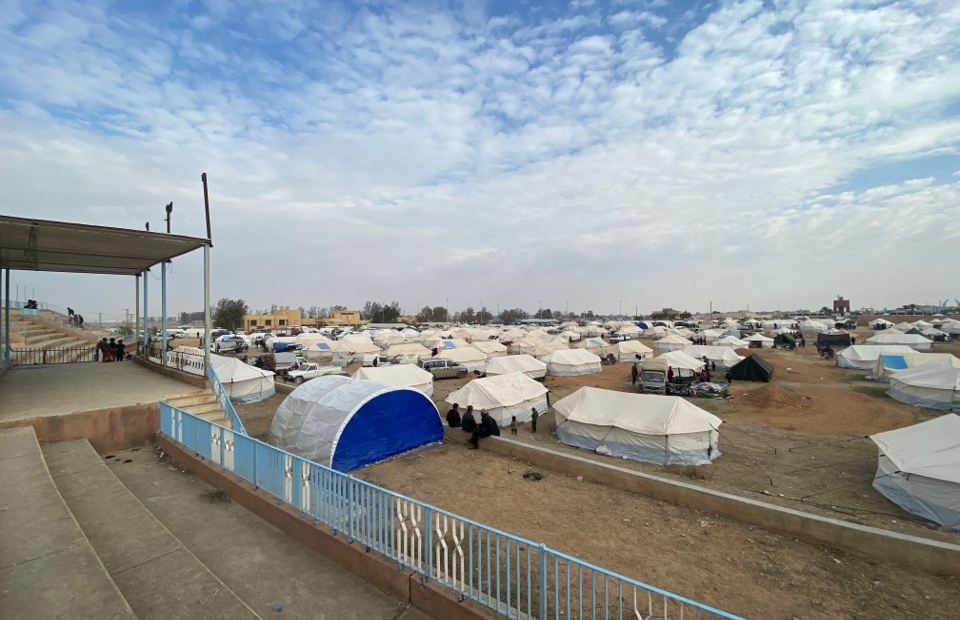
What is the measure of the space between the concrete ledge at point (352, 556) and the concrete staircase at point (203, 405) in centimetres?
433

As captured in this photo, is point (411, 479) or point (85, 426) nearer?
point (85, 426)

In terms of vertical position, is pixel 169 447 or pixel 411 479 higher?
pixel 169 447

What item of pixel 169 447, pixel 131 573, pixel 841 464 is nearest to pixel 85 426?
pixel 169 447

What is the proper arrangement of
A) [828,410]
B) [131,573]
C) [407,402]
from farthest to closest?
[828,410]
[407,402]
[131,573]

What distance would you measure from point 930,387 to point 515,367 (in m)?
22.2

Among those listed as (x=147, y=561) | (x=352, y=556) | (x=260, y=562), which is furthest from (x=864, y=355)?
(x=147, y=561)

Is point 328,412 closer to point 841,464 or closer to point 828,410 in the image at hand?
point 841,464

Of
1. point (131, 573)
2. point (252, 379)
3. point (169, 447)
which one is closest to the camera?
point (131, 573)

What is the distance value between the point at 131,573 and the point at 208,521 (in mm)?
1840

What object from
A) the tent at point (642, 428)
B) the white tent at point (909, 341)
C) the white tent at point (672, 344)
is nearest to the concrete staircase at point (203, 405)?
the tent at point (642, 428)

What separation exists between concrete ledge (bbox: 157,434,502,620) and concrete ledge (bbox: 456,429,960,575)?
7.36 metres

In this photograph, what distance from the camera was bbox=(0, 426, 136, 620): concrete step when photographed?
13.2ft

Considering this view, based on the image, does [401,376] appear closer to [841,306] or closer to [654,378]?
[654,378]

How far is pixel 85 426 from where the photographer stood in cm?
1040
